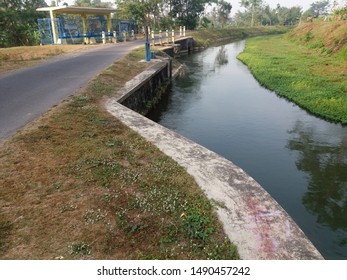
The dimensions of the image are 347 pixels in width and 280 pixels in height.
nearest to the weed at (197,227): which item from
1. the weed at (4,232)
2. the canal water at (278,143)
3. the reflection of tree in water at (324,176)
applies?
the weed at (4,232)

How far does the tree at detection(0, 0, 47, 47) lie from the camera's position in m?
26.6

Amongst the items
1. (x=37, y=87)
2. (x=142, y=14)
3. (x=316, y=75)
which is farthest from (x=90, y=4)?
(x=37, y=87)

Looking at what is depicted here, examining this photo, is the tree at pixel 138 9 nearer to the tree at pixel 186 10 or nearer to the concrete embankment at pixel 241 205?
the tree at pixel 186 10

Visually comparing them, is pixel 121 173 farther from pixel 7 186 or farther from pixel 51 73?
pixel 51 73

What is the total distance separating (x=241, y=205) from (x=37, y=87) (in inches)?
370

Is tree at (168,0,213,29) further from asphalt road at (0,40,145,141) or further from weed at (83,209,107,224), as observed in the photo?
weed at (83,209,107,224)

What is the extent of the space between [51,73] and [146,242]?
1209cm

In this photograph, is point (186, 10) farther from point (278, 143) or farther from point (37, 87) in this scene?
point (278, 143)

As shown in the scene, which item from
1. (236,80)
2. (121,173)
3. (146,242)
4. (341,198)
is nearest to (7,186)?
(121,173)

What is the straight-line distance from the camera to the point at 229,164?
21.4ft

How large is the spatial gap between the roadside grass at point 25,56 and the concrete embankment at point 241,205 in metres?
11.1

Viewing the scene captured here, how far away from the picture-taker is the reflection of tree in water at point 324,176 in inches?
266

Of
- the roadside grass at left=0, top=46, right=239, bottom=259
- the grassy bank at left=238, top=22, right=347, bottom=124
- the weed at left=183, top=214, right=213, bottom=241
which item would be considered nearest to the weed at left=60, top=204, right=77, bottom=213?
the roadside grass at left=0, top=46, right=239, bottom=259

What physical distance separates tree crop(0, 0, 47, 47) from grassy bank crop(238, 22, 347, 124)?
20.5m
